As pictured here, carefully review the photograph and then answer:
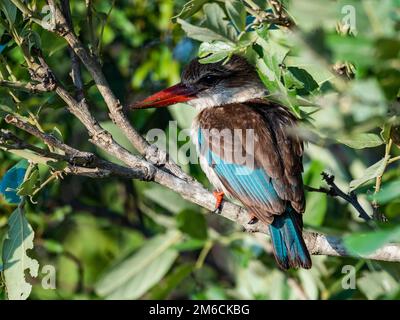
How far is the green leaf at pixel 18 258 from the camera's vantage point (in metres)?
2.39

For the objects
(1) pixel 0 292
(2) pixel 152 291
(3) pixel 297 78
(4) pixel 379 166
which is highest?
(3) pixel 297 78

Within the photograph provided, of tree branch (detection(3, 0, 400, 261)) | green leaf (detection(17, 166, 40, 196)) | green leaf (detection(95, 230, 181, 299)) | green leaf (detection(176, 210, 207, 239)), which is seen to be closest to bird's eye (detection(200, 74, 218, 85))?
green leaf (detection(95, 230, 181, 299))

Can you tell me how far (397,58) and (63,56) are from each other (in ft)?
9.94

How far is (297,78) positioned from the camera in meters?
2.08

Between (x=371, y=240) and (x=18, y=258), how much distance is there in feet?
5.21

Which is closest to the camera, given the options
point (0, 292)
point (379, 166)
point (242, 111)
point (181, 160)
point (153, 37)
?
point (379, 166)

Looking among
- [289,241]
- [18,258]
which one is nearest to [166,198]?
[289,241]

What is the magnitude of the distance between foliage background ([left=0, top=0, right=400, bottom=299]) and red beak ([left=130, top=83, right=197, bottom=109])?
0.08 meters

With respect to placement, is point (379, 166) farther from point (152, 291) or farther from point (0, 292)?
point (152, 291)

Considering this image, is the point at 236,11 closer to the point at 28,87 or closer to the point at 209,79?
the point at 28,87

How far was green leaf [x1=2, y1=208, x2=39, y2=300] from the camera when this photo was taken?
239cm

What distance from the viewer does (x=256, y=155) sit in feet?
9.83
